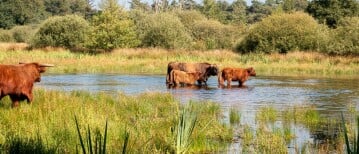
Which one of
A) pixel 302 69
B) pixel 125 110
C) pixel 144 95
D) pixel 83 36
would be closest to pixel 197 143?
pixel 125 110

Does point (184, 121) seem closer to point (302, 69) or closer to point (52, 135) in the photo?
point (52, 135)

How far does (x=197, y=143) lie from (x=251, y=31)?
35.5 m

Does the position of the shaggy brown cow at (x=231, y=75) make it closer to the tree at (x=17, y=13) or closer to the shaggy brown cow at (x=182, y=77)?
the shaggy brown cow at (x=182, y=77)

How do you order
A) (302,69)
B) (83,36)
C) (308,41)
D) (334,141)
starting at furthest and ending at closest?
1. (83,36)
2. (308,41)
3. (302,69)
4. (334,141)

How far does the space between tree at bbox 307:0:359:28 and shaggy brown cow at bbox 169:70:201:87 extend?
105ft

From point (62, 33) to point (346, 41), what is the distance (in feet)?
78.2

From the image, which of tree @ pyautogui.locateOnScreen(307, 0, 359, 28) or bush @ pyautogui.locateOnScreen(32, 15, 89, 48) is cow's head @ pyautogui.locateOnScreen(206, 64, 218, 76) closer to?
bush @ pyautogui.locateOnScreen(32, 15, 89, 48)

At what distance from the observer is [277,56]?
3612 cm

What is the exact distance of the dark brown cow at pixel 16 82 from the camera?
1059 cm

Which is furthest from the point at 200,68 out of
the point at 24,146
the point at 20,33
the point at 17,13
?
the point at 17,13

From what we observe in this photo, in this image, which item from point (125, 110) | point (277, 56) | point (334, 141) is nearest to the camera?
point (334, 141)

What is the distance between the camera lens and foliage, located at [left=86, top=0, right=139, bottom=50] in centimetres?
4325

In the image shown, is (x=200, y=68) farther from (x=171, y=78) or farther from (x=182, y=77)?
(x=171, y=78)

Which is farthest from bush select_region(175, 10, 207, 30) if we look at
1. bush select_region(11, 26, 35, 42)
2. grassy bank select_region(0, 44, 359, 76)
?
grassy bank select_region(0, 44, 359, 76)
